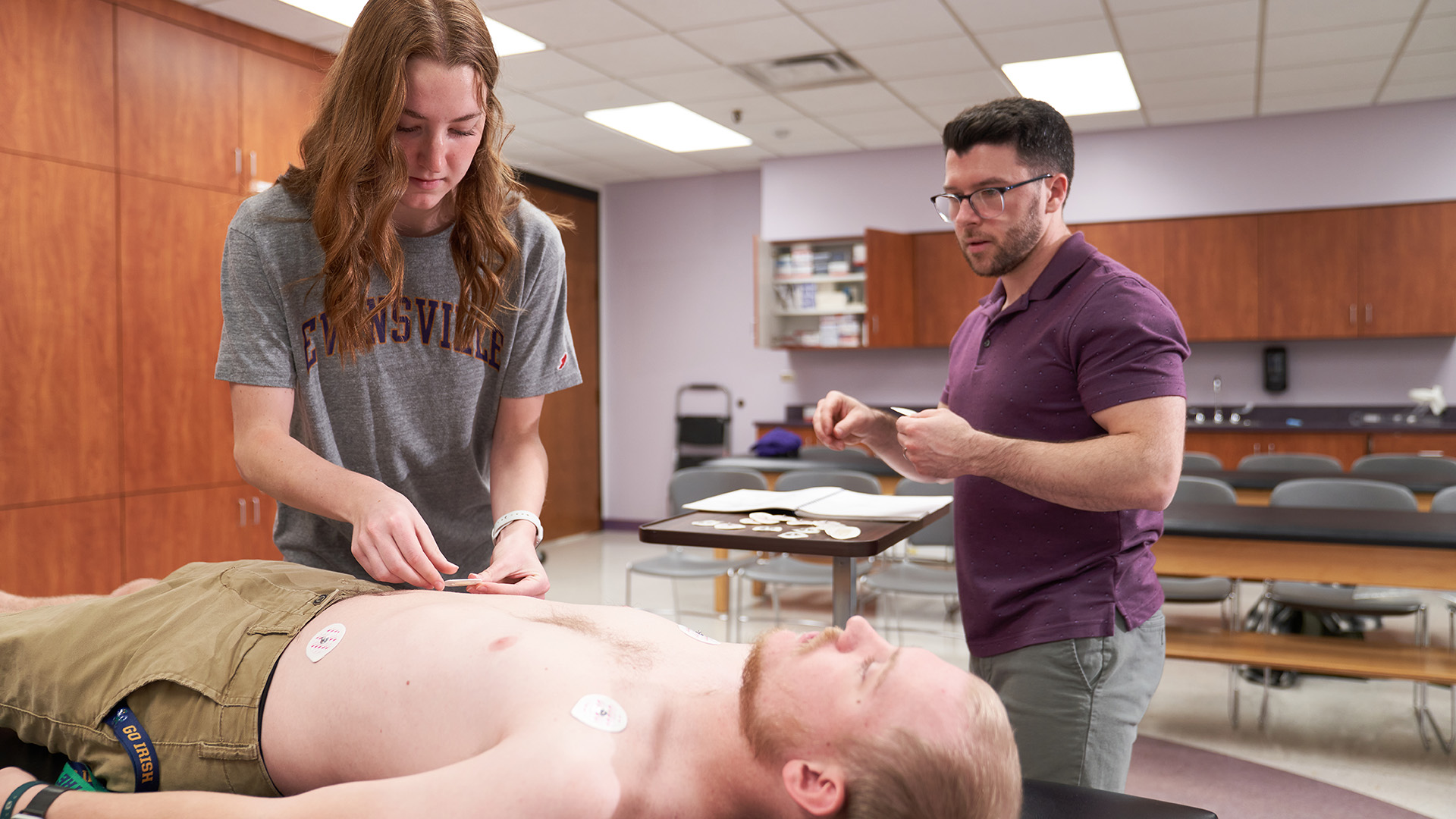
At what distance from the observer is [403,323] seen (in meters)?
1.43

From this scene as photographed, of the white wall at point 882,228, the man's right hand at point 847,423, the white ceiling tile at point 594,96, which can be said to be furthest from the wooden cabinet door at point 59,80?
the white wall at point 882,228

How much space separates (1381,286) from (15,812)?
24.7 ft

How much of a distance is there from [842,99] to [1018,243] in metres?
4.64

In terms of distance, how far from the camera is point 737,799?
41.0 inches

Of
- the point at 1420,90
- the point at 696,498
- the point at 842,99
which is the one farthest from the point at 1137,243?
the point at 696,498

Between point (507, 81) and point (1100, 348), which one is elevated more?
point (507, 81)

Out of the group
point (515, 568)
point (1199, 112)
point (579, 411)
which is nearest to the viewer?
point (515, 568)

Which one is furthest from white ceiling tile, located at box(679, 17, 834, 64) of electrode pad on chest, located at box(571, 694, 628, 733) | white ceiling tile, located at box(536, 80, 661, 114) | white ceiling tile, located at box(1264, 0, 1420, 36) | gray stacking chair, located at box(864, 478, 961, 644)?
electrode pad on chest, located at box(571, 694, 628, 733)

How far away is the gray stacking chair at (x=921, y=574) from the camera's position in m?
4.23

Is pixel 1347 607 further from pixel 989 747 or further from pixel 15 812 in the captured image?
pixel 15 812

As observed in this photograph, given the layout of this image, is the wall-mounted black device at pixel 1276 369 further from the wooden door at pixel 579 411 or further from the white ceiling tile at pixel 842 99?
the wooden door at pixel 579 411

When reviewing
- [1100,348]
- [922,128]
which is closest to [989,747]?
[1100,348]

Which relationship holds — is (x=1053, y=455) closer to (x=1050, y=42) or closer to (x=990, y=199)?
(x=990, y=199)

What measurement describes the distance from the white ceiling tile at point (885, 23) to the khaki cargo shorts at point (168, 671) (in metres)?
4.04
